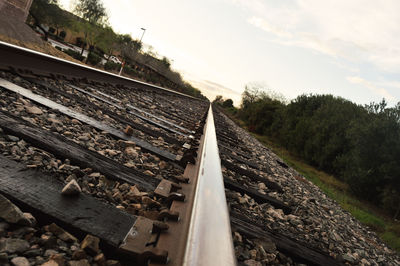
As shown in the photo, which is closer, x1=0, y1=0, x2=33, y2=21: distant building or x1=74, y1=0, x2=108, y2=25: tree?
x1=0, y1=0, x2=33, y2=21: distant building

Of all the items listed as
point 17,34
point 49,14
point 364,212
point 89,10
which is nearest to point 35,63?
point 364,212

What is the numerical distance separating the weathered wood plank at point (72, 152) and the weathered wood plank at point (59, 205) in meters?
0.33

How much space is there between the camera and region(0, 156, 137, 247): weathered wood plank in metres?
0.95

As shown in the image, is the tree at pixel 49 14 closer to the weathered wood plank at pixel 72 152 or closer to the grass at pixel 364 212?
the grass at pixel 364 212

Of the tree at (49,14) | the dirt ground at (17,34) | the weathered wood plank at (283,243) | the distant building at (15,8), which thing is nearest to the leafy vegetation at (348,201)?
the weathered wood plank at (283,243)

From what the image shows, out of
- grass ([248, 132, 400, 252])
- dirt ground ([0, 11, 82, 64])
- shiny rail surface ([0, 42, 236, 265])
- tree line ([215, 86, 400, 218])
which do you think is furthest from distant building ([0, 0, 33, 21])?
tree line ([215, 86, 400, 218])

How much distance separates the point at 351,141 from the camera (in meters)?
12.9

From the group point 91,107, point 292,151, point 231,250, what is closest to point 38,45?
point 91,107

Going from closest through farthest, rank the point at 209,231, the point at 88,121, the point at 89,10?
the point at 209,231, the point at 88,121, the point at 89,10

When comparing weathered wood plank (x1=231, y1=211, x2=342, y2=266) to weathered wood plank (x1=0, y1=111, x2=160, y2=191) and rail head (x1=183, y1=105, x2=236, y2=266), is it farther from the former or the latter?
weathered wood plank (x1=0, y1=111, x2=160, y2=191)

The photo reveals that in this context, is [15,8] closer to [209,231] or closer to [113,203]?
[113,203]

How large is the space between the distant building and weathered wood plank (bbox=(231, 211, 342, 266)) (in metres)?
17.5

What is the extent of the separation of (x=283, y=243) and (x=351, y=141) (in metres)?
13.2

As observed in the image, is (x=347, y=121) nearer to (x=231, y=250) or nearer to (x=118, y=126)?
(x=118, y=126)
